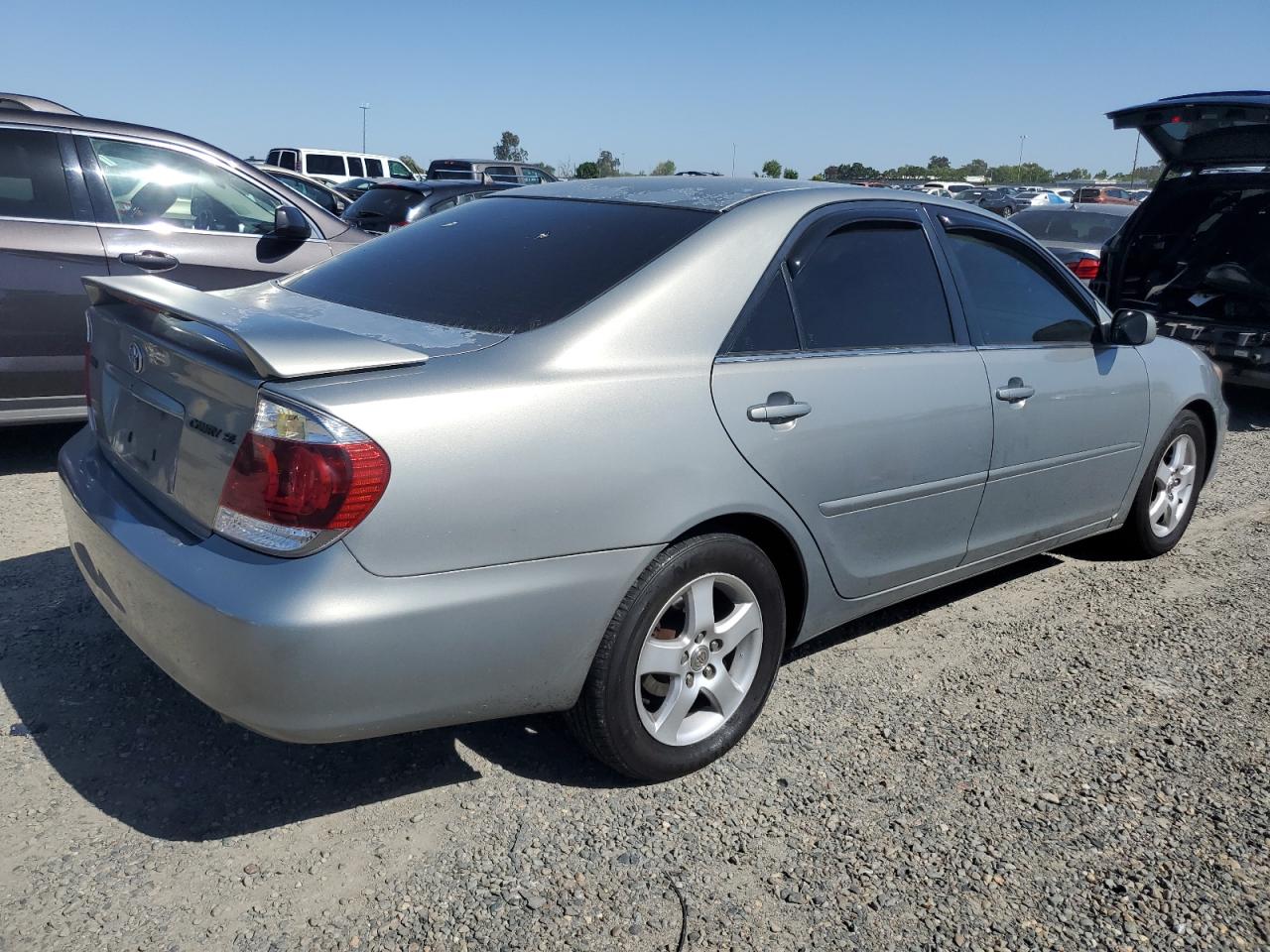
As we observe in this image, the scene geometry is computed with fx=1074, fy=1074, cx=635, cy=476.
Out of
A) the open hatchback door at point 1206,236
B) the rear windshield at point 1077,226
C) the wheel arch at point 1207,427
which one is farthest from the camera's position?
the rear windshield at point 1077,226

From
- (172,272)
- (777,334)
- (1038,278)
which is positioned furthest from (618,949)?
(172,272)

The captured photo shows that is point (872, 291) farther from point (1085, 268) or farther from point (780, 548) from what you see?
point (1085, 268)

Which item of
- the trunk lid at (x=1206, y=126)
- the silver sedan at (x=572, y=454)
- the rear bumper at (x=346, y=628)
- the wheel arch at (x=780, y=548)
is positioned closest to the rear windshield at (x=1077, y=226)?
the trunk lid at (x=1206, y=126)

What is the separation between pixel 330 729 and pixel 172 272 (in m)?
3.83

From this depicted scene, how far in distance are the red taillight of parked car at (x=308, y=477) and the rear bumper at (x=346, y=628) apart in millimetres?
51

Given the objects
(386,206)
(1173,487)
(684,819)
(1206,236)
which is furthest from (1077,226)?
(684,819)

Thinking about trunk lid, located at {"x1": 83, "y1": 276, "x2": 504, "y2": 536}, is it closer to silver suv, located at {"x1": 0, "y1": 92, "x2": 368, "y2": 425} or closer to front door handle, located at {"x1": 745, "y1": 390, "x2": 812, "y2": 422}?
front door handle, located at {"x1": 745, "y1": 390, "x2": 812, "y2": 422}

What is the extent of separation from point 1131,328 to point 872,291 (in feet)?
4.58

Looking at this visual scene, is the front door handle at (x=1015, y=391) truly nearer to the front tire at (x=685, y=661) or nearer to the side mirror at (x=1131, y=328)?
the side mirror at (x=1131, y=328)

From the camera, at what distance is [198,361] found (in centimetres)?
247

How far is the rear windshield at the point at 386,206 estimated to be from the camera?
10977 millimetres

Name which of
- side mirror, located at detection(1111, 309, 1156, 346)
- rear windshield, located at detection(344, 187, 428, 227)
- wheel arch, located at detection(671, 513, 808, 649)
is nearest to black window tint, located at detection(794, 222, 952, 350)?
wheel arch, located at detection(671, 513, 808, 649)

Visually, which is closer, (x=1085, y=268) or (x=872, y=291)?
(x=872, y=291)

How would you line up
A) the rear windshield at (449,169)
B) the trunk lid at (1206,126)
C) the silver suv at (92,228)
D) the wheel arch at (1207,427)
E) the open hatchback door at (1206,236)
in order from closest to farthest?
the wheel arch at (1207,427)
the silver suv at (92,228)
the trunk lid at (1206,126)
the open hatchback door at (1206,236)
the rear windshield at (449,169)
